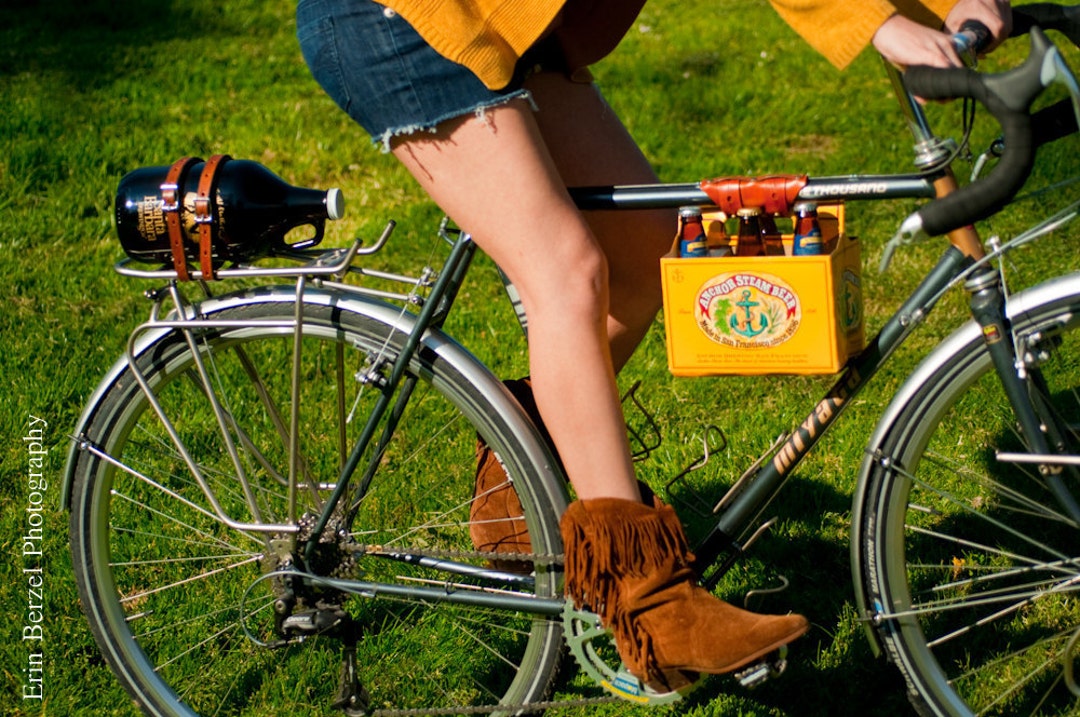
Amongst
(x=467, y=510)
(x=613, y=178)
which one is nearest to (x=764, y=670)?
(x=613, y=178)

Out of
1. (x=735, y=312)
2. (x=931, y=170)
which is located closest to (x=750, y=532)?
(x=735, y=312)

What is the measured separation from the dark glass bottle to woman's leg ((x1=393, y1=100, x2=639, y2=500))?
264mm

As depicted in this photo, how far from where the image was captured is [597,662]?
2.39 m

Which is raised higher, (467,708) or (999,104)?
(999,104)

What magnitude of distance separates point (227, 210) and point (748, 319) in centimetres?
95

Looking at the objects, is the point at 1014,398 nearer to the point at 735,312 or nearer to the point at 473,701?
the point at 735,312

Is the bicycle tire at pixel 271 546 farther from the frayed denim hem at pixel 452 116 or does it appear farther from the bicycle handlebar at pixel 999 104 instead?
the bicycle handlebar at pixel 999 104

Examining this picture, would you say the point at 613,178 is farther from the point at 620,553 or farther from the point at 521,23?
the point at 620,553

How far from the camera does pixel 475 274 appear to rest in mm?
4730

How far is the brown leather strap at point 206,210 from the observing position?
2.30 m


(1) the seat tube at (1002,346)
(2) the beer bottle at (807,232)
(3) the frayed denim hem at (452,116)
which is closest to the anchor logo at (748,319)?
(2) the beer bottle at (807,232)

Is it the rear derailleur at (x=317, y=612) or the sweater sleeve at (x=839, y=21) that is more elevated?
the sweater sleeve at (x=839, y=21)

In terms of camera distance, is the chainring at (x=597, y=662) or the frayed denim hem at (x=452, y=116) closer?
the frayed denim hem at (x=452, y=116)

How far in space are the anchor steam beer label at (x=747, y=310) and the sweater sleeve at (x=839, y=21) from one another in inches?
15.4
